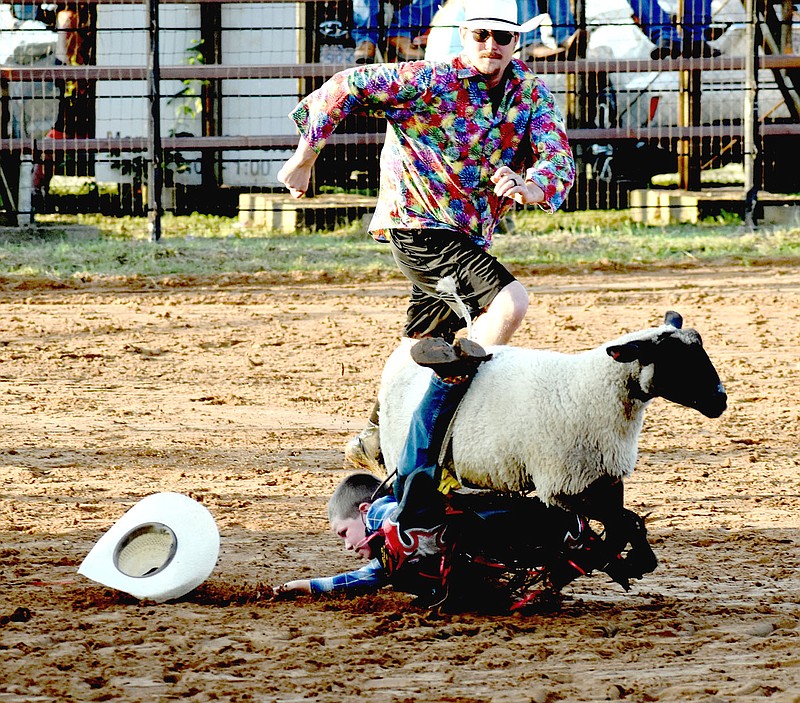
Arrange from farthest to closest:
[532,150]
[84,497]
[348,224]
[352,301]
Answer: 1. [348,224]
2. [352,301]
3. [84,497]
4. [532,150]

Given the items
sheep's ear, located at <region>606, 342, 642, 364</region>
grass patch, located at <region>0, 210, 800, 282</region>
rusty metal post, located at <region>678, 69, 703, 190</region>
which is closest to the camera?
sheep's ear, located at <region>606, 342, 642, 364</region>

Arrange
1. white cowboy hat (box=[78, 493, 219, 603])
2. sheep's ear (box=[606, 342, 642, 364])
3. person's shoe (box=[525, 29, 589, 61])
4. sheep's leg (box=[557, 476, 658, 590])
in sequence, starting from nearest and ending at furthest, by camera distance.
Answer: sheep's ear (box=[606, 342, 642, 364]), sheep's leg (box=[557, 476, 658, 590]), white cowboy hat (box=[78, 493, 219, 603]), person's shoe (box=[525, 29, 589, 61])

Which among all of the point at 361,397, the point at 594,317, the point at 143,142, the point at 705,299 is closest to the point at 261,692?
the point at 361,397

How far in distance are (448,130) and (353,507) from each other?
4.84ft

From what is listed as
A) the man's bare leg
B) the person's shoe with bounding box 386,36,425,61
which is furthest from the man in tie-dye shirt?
the person's shoe with bounding box 386,36,425,61

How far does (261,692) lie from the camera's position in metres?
3.39

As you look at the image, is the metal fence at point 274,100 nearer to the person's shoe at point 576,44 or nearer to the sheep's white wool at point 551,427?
the person's shoe at point 576,44

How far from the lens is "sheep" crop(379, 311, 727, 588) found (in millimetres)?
3898

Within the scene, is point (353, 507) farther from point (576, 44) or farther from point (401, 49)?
point (401, 49)

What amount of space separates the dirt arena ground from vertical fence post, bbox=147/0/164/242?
258cm

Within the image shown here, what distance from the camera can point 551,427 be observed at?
3.97m

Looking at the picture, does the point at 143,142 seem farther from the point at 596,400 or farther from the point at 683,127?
the point at 596,400

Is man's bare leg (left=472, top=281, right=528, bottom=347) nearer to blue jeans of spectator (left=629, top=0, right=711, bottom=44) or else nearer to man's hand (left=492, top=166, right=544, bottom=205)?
man's hand (left=492, top=166, right=544, bottom=205)

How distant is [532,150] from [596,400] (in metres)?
1.43
